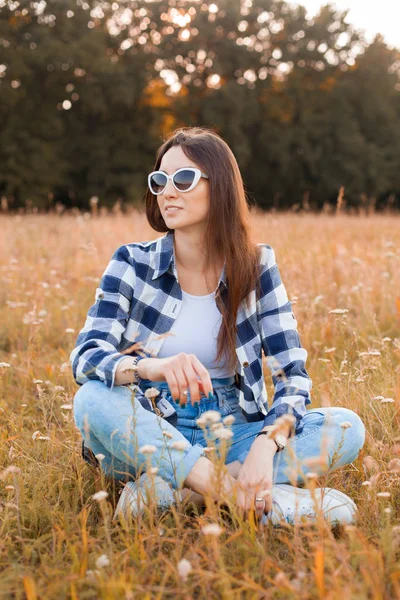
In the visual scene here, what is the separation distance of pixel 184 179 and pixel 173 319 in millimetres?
533

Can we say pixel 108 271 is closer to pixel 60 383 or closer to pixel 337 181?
pixel 60 383

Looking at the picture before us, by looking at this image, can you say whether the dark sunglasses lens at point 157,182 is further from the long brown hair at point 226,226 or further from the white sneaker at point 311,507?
the white sneaker at point 311,507

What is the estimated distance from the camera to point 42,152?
20875mm

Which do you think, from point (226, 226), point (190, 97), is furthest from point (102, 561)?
point (190, 97)

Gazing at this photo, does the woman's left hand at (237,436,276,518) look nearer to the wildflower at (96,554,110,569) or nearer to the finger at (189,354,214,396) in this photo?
the finger at (189,354,214,396)

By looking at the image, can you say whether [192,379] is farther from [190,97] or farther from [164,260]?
[190,97]

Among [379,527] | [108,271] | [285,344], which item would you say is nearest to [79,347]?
[108,271]

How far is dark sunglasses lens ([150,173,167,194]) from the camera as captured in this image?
2.41 m

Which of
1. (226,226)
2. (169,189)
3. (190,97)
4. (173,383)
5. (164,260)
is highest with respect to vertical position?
(190,97)

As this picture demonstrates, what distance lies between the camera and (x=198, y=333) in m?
2.39

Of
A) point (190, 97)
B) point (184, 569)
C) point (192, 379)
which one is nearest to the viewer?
point (184, 569)

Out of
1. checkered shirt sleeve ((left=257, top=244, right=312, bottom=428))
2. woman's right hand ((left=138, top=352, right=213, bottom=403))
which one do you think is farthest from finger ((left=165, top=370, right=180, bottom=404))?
checkered shirt sleeve ((left=257, top=244, right=312, bottom=428))

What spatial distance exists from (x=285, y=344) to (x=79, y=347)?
2.48 feet

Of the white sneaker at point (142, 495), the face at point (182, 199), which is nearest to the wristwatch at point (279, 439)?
the white sneaker at point (142, 495)
